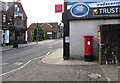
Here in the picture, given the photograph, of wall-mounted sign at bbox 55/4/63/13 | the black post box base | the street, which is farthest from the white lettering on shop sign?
the street

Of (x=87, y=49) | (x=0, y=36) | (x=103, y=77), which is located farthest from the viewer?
(x=0, y=36)

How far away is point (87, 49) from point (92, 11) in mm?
2880

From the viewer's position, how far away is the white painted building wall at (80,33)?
12.8 metres

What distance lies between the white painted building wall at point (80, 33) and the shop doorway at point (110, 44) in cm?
186

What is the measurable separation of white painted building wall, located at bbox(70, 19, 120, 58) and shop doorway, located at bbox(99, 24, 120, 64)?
6.10ft

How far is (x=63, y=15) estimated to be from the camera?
44.6ft

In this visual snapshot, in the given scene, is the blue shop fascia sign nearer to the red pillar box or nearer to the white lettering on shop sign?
the white lettering on shop sign

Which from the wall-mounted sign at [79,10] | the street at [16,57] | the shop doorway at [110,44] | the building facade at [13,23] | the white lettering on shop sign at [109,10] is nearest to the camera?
the shop doorway at [110,44]

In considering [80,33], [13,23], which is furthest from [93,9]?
[13,23]

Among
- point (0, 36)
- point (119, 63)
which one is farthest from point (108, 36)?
point (0, 36)

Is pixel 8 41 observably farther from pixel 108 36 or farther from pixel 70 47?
pixel 108 36

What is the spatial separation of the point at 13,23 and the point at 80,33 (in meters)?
23.9

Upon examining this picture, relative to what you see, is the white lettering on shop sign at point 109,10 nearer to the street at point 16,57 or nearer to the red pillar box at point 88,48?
the red pillar box at point 88,48

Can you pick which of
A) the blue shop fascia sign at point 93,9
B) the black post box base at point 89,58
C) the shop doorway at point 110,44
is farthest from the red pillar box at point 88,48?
the blue shop fascia sign at point 93,9
